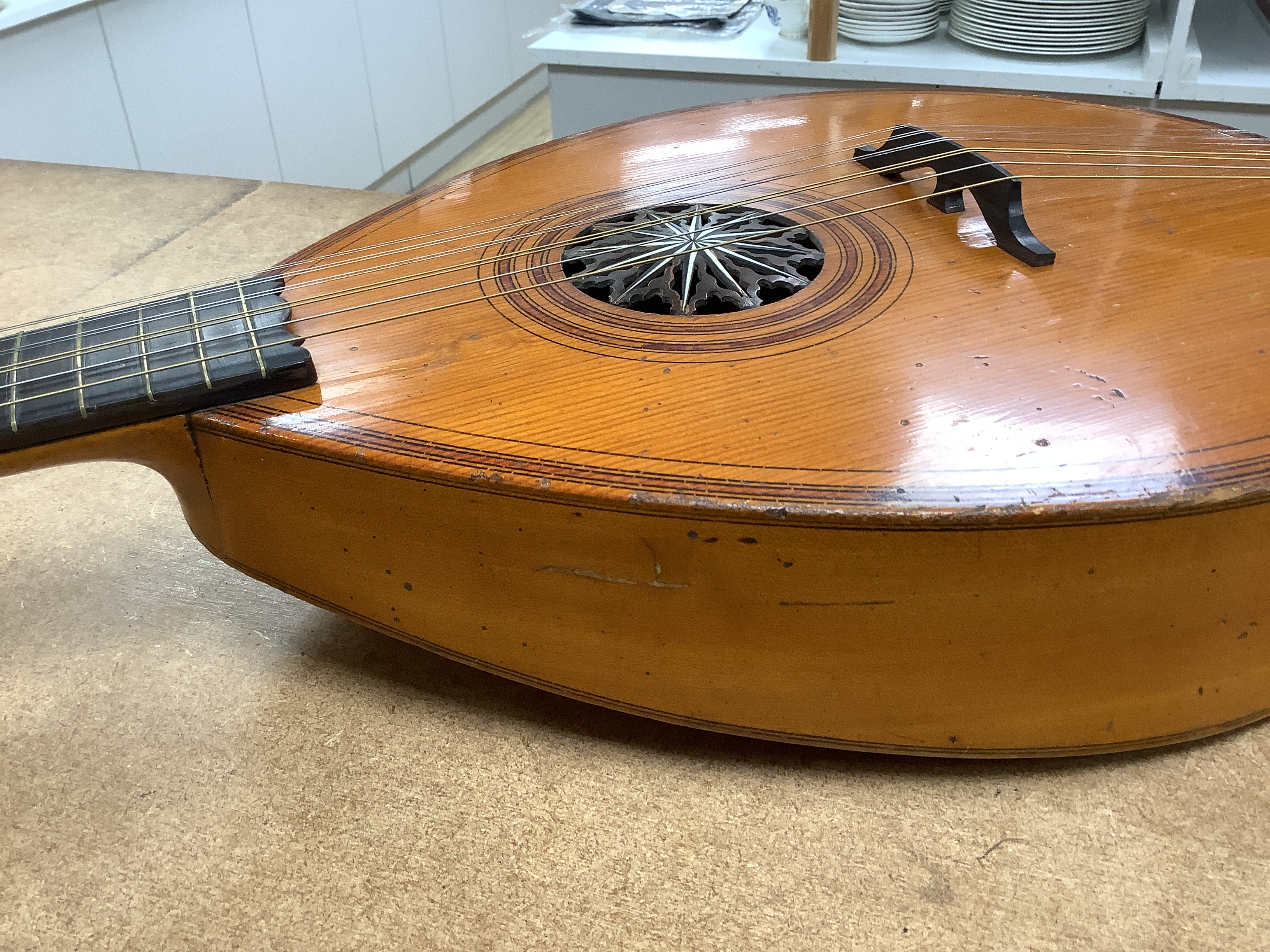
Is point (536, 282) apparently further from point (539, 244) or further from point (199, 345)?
point (199, 345)

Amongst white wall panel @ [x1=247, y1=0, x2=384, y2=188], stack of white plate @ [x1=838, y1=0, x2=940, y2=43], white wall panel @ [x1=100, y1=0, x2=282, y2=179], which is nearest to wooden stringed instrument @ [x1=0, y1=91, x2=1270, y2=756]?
stack of white plate @ [x1=838, y1=0, x2=940, y2=43]

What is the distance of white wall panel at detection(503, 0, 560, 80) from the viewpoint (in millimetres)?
3467

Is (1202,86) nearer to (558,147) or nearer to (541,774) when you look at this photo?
(558,147)

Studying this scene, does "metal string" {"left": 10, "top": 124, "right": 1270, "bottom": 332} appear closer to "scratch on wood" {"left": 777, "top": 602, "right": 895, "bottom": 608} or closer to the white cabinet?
"scratch on wood" {"left": 777, "top": 602, "right": 895, "bottom": 608}

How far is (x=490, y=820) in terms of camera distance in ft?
2.26

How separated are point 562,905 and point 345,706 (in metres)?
0.25

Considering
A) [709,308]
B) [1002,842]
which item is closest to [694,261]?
[709,308]

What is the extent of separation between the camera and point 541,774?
722 millimetres

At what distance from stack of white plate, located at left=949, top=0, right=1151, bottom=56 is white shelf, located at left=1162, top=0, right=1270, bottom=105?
10 cm

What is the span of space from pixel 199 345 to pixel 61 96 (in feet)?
5.08

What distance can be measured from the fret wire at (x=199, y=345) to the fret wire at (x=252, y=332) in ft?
0.11

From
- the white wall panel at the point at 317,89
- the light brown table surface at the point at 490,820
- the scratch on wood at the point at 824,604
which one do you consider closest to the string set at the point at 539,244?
the light brown table surface at the point at 490,820

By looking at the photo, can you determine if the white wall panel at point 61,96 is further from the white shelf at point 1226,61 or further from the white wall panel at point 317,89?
the white shelf at point 1226,61

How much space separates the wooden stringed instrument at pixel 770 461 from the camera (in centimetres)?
59
